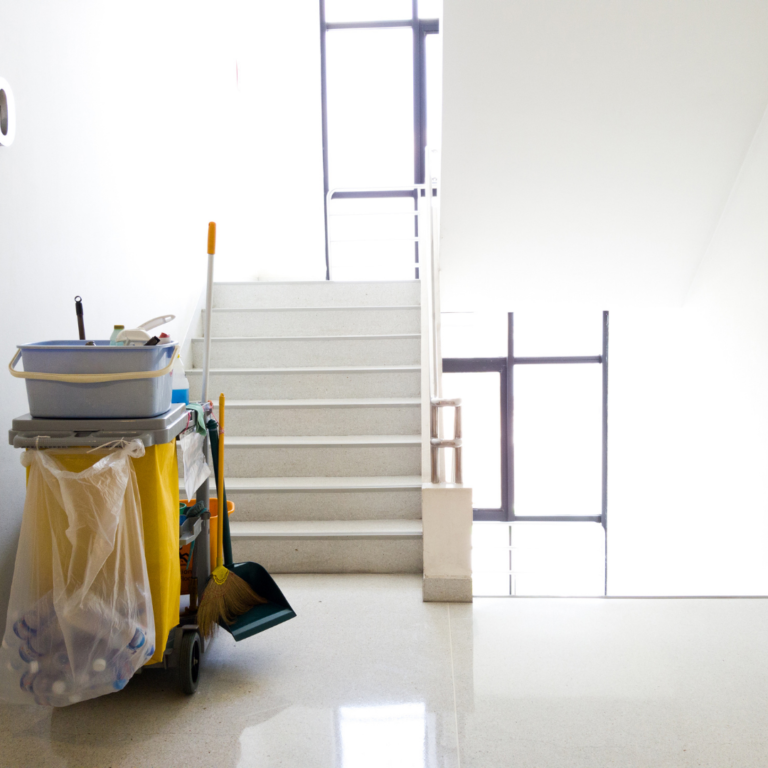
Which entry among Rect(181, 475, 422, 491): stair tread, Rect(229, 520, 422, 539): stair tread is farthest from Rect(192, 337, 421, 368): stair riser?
Rect(229, 520, 422, 539): stair tread

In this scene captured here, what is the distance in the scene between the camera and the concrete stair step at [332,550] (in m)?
2.67

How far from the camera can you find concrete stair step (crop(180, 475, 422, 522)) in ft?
9.33

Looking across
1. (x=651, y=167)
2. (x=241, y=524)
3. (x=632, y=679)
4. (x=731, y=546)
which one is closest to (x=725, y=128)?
(x=651, y=167)

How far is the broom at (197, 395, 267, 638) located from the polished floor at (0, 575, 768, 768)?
16 centimetres

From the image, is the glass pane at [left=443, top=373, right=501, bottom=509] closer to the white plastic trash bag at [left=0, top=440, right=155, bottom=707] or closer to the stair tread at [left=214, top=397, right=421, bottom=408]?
the stair tread at [left=214, top=397, right=421, bottom=408]

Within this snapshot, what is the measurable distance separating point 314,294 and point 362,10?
3.10m

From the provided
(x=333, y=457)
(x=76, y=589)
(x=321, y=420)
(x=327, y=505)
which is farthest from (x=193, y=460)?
(x=321, y=420)

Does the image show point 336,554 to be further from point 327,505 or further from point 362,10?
point 362,10

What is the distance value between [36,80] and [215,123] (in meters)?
2.22

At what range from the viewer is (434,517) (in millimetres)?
2396

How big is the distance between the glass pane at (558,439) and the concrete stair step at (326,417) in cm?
294

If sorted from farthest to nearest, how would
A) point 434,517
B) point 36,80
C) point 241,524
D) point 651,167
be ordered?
point 651,167, point 241,524, point 434,517, point 36,80

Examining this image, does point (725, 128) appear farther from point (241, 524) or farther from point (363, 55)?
point (363, 55)

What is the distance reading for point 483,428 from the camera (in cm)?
597
